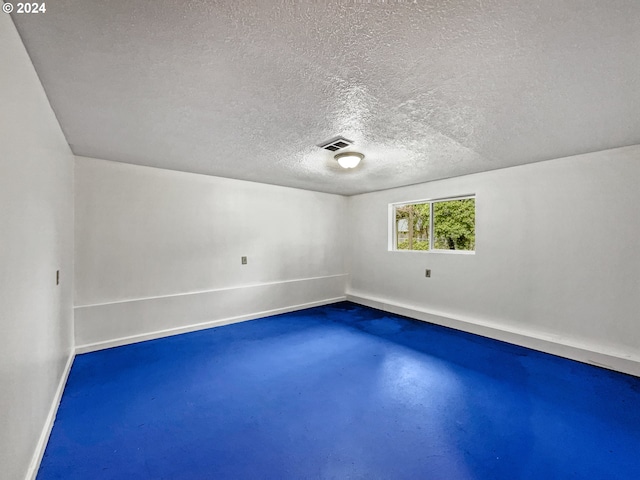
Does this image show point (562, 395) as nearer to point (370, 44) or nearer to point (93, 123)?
point (370, 44)

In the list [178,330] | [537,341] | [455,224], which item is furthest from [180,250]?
[537,341]

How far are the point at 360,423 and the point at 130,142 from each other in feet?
10.3

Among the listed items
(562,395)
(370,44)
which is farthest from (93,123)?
(562,395)

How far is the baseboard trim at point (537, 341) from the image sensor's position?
264 cm

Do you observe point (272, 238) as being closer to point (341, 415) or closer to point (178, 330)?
point (178, 330)

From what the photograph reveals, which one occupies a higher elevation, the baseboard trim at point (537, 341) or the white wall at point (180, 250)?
the white wall at point (180, 250)

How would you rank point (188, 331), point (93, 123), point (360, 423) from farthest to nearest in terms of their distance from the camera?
point (188, 331) < point (93, 123) < point (360, 423)

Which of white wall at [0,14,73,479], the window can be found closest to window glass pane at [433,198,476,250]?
the window

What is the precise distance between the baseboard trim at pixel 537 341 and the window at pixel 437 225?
1028 mm

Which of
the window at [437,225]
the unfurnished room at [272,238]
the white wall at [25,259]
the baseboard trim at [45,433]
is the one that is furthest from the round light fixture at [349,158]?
the baseboard trim at [45,433]

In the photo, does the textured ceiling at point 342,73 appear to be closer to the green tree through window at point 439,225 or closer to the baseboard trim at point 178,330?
the green tree through window at point 439,225

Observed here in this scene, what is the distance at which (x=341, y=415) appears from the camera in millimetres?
1955

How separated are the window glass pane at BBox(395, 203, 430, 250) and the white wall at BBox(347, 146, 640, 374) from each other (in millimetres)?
315

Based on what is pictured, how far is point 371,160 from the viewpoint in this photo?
313cm
